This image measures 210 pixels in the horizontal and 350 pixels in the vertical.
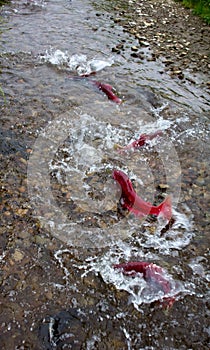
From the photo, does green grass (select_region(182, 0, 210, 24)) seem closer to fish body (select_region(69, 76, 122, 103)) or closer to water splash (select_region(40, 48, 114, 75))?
water splash (select_region(40, 48, 114, 75))

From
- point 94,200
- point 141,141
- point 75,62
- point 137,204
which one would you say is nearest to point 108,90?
point 75,62

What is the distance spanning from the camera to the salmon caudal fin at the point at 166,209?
4841mm

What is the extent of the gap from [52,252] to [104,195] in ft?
4.13

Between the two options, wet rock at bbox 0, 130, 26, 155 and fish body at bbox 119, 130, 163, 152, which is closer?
wet rock at bbox 0, 130, 26, 155

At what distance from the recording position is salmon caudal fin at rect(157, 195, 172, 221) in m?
4.84

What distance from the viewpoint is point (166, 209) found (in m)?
4.92

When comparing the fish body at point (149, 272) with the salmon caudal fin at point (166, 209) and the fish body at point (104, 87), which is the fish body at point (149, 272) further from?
the fish body at point (104, 87)

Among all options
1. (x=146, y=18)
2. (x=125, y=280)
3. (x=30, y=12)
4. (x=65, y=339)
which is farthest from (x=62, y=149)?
(x=146, y=18)

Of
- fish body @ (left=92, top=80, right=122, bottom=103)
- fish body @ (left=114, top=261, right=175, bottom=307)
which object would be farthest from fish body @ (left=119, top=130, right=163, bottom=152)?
fish body @ (left=114, top=261, right=175, bottom=307)

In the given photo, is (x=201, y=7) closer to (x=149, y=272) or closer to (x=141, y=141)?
(x=141, y=141)

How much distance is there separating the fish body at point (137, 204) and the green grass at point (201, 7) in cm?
866

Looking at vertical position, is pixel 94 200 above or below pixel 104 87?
below

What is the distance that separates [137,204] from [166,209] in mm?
401

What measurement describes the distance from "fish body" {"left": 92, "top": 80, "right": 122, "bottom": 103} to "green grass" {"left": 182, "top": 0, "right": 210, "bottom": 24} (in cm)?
622
